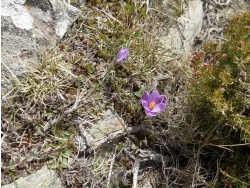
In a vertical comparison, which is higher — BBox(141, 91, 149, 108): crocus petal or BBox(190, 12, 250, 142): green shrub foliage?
BBox(190, 12, 250, 142): green shrub foliage

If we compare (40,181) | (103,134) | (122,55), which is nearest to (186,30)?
(122,55)

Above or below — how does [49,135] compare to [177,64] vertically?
below

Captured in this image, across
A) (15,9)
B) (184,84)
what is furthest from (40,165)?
(184,84)

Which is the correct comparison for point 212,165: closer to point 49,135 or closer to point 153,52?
point 153,52

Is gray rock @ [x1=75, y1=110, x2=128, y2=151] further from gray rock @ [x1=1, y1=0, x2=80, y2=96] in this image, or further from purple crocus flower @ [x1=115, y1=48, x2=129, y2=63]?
gray rock @ [x1=1, y1=0, x2=80, y2=96]

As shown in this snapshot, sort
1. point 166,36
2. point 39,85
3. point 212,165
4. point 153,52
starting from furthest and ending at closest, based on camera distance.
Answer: point 166,36 → point 153,52 → point 212,165 → point 39,85

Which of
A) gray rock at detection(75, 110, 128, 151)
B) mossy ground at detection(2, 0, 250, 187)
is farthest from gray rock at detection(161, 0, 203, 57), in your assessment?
gray rock at detection(75, 110, 128, 151)
